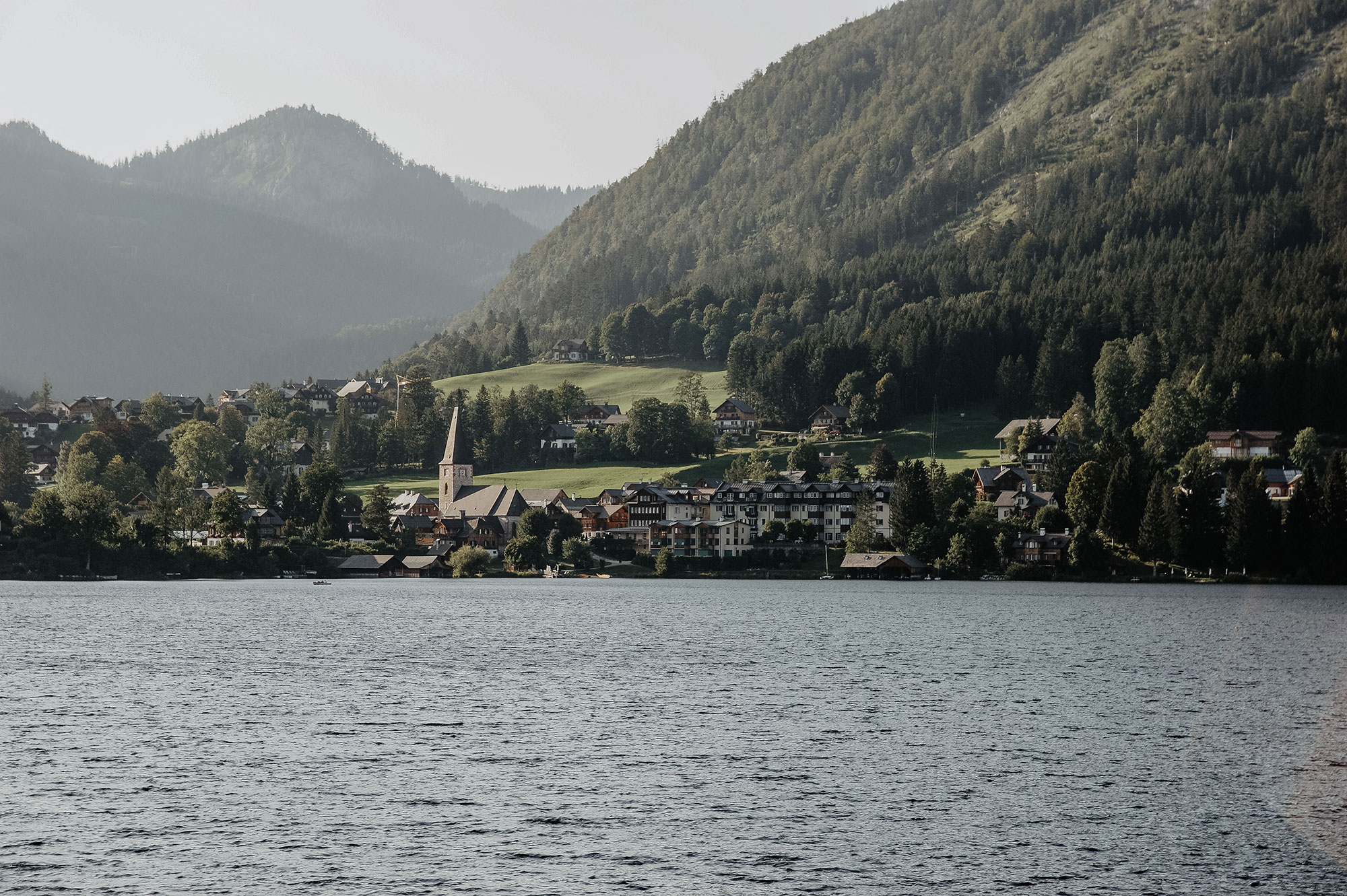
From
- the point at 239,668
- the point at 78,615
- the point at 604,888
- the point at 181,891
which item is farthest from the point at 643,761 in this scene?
the point at 78,615

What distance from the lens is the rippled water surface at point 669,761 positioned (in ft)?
97.9

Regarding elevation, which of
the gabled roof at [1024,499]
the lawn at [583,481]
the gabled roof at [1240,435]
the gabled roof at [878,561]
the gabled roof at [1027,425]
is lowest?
the gabled roof at [878,561]

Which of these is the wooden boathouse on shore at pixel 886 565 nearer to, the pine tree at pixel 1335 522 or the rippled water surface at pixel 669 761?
the pine tree at pixel 1335 522

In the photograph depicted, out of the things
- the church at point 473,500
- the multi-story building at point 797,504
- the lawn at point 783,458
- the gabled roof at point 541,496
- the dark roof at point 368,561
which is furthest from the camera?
the lawn at point 783,458

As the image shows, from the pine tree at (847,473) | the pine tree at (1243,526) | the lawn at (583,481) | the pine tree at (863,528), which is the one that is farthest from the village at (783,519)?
the lawn at (583,481)

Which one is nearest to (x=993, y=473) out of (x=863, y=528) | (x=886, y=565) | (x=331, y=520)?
(x=863, y=528)

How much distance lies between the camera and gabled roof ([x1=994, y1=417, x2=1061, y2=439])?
18375 cm

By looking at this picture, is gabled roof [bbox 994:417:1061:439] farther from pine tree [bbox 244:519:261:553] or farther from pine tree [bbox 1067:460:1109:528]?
pine tree [bbox 244:519:261:553]

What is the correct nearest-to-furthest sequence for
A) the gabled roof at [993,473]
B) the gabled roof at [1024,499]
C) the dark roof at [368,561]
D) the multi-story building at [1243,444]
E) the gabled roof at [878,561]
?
1. the gabled roof at [878,561]
2. the gabled roof at [1024,499]
3. the dark roof at [368,561]
4. the multi-story building at [1243,444]
5. the gabled roof at [993,473]

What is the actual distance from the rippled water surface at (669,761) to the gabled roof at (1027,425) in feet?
321

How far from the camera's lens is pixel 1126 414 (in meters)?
185

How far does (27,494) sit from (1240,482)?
162 metres

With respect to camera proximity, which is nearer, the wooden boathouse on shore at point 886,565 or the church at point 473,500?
the wooden boathouse on shore at point 886,565

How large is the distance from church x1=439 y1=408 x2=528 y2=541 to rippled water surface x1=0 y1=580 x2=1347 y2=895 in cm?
8649
